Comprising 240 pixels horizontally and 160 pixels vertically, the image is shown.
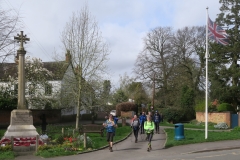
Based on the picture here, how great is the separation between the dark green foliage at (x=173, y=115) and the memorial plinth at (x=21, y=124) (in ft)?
86.7

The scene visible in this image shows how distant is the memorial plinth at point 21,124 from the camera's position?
62.2 ft

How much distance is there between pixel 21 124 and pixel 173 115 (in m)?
27.0

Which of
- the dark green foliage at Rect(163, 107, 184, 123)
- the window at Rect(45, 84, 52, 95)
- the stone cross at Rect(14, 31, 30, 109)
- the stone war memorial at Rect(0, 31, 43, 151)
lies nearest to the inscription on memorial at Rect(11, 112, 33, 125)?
the stone war memorial at Rect(0, 31, 43, 151)

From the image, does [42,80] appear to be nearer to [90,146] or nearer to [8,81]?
[8,81]

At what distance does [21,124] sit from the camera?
19.5m

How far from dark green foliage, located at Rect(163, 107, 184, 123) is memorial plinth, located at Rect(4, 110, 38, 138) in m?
26.4

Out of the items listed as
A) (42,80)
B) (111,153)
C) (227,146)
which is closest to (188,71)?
(42,80)

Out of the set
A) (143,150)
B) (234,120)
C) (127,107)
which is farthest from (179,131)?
(127,107)

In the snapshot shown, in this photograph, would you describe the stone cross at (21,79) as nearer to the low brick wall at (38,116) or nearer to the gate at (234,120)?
the low brick wall at (38,116)

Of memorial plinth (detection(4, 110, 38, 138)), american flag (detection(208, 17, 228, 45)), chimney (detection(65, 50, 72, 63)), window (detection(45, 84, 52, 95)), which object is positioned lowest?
memorial plinth (detection(4, 110, 38, 138))

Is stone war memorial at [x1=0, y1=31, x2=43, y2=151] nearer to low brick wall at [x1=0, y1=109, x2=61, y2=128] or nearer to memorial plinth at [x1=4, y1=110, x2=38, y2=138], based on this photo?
memorial plinth at [x1=4, y1=110, x2=38, y2=138]

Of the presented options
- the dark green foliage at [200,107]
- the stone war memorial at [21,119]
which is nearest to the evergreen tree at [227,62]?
the dark green foliage at [200,107]

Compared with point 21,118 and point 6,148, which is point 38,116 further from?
point 6,148

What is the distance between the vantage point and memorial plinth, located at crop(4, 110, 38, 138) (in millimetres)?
18969
